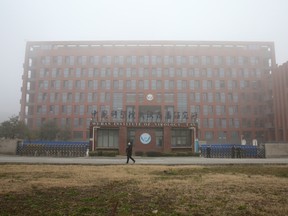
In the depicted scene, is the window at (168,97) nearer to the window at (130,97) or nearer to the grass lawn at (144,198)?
the window at (130,97)

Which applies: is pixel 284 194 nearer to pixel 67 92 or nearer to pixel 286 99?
pixel 286 99

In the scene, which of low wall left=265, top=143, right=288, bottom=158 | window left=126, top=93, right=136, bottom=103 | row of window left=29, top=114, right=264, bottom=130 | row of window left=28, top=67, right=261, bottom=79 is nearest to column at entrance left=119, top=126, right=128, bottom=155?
low wall left=265, top=143, right=288, bottom=158

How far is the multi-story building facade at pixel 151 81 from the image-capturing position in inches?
2995

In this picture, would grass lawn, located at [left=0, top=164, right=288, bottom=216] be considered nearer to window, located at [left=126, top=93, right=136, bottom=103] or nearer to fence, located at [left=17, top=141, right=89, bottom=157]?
fence, located at [left=17, top=141, right=89, bottom=157]

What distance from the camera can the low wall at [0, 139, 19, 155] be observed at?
32469mm

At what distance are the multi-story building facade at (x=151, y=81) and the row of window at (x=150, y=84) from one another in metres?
0.27

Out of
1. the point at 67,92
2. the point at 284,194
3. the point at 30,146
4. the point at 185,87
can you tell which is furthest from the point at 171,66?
the point at 284,194

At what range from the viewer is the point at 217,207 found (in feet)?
19.4

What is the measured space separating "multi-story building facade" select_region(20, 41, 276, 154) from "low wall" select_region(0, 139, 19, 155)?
42.0 meters

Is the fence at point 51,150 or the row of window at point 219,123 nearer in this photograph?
the fence at point 51,150

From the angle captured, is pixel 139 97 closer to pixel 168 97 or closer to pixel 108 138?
pixel 168 97

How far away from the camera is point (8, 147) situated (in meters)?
32.7

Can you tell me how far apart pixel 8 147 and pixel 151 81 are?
49662mm

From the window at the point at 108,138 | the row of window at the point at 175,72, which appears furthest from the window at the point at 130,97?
the window at the point at 108,138
